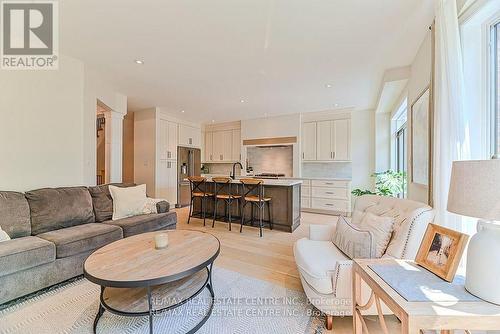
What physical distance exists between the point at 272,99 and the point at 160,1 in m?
3.16

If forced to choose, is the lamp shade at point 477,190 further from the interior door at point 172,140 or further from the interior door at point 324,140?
the interior door at point 172,140

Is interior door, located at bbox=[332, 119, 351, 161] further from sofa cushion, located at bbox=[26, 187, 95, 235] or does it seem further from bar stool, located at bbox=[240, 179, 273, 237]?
sofa cushion, located at bbox=[26, 187, 95, 235]

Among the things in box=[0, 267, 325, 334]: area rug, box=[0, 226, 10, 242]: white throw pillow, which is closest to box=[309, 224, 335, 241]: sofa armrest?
box=[0, 267, 325, 334]: area rug

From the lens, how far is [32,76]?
2727mm

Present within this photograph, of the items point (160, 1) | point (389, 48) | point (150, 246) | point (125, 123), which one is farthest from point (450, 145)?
point (125, 123)

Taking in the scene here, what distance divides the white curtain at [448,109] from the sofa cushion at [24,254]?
330 centimetres

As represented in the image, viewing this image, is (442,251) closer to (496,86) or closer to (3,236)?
(496,86)

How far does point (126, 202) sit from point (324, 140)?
15.6 feet

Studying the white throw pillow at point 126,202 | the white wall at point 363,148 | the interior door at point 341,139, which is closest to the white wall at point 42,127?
the white throw pillow at point 126,202

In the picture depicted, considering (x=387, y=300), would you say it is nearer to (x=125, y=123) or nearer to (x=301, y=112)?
(x=301, y=112)

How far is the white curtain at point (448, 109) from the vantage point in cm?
149

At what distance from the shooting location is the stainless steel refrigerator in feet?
20.6

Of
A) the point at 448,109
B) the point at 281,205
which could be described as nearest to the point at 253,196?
the point at 281,205

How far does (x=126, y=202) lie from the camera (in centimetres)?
317
